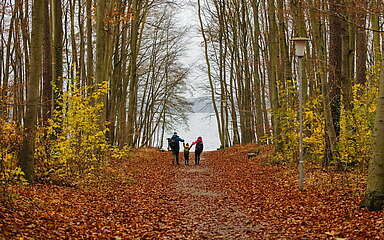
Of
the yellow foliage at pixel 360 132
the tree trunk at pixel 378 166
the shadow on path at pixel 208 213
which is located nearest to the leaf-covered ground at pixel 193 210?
the shadow on path at pixel 208 213

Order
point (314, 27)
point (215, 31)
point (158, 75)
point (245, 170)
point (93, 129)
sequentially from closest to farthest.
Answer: point (93, 129) < point (314, 27) < point (245, 170) < point (215, 31) < point (158, 75)

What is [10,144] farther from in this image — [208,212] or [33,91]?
[208,212]

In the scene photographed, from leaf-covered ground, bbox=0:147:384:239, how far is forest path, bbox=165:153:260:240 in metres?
0.02

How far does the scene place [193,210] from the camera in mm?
9742

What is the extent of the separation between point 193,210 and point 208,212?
1.58 ft

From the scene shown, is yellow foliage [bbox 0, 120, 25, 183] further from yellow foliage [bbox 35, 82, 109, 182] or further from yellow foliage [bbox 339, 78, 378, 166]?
yellow foliage [bbox 339, 78, 378, 166]

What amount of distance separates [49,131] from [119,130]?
15366 mm

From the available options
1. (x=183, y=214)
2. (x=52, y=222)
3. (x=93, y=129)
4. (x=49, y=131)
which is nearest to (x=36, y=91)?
(x=49, y=131)

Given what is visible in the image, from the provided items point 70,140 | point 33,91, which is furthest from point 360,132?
point 33,91

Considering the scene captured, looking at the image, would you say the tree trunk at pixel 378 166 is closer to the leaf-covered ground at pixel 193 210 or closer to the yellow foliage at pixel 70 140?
the leaf-covered ground at pixel 193 210

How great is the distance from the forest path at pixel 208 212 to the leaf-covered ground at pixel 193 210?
0.06 feet

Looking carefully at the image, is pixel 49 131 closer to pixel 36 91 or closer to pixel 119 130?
pixel 36 91

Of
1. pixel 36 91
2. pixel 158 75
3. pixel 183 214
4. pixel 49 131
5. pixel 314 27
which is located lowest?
pixel 183 214

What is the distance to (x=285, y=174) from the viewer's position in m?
14.1
